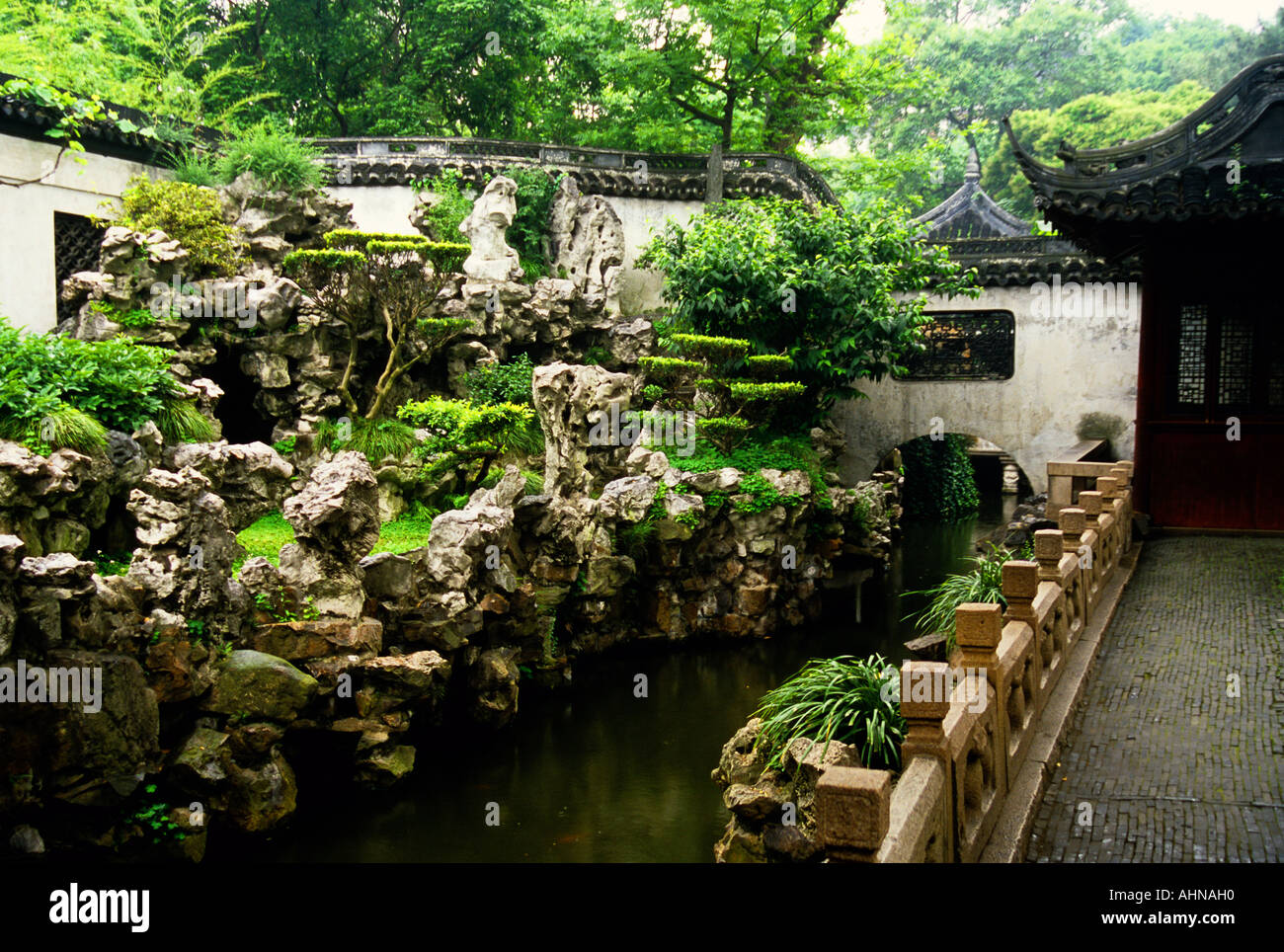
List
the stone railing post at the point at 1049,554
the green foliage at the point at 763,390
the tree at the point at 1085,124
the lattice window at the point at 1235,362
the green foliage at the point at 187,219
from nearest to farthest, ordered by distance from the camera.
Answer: the stone railing post at the point at 1049,554 → the lattice window at the point at 1235,362 → the green foliage at the point at 187,219 → the green foliage at the point at 763,390 → the tree at the point at 1085,124

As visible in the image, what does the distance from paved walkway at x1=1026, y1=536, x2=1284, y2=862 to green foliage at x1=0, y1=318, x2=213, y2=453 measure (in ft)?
30.7

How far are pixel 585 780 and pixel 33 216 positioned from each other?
10936 millimetres

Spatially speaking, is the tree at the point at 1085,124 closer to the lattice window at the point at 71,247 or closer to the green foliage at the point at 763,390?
the green foliage at the point at 763,390

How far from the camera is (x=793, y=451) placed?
17297 mm

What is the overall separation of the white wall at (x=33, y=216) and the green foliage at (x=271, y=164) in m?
2.28

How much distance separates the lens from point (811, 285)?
16.8 m

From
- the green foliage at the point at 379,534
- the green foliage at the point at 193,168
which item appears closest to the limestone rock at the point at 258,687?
the green foliage at the point at 379,534

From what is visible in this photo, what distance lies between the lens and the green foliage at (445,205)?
18.7 m

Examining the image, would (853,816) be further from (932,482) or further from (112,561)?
(932,482)

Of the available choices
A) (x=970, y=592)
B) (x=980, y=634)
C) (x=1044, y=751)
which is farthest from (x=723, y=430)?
(x=980, y=634)

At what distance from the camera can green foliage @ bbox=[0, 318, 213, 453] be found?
33.7ft

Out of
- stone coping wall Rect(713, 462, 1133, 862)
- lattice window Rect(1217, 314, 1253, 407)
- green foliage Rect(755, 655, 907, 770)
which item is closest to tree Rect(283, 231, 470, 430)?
stone coping wall Rect(713, 462, 1133, 862)
